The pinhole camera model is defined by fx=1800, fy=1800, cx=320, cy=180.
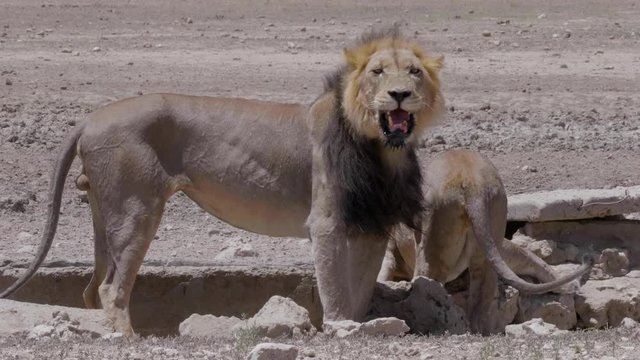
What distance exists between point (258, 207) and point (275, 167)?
25 centimetres

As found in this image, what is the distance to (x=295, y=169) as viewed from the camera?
970cm

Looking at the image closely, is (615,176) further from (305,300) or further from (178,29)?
(178,29)

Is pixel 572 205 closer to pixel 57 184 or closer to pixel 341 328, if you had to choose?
pixel 341 328

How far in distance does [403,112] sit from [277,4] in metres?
15.7

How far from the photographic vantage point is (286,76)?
18422mm

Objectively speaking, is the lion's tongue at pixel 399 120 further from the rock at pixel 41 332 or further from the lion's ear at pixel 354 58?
the rock at pixel 41 332

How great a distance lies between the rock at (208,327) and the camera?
351 inches

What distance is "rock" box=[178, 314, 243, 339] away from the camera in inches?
351

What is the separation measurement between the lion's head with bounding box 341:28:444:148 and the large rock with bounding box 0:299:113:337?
1.67 m

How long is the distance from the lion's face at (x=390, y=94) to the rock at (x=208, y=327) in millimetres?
1212

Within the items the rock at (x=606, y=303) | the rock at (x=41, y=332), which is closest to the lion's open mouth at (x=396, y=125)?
the rock at (x=41, y=332)

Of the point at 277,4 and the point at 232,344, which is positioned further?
the point at 277,4

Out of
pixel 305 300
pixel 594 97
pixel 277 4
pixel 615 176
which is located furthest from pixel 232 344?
pixel 277 4

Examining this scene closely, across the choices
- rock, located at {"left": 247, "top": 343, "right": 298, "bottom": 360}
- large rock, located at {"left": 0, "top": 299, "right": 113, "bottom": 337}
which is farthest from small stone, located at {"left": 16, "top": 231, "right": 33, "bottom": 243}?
rock, located at {"left": 247, "top": 343, "right": 298, "bottom": 360}
